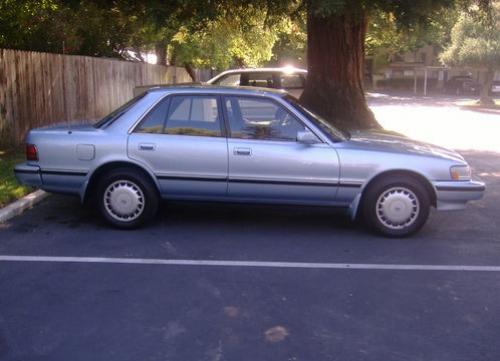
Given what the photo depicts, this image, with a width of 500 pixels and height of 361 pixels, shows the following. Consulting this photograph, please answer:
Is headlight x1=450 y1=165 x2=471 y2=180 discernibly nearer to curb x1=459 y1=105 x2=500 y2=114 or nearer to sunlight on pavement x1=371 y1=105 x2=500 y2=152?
sunlight on pavement x1=371 y1=105 x2=500 y2=152

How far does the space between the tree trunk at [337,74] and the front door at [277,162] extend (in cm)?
618

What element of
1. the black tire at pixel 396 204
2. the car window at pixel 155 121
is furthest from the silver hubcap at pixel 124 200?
the black tire at pixel 396 204

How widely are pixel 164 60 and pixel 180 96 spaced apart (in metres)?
21.3

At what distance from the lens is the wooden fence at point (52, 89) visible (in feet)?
37.9

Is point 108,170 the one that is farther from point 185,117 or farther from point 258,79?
point 258,79

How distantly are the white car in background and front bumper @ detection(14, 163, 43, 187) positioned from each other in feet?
31.2

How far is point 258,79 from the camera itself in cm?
1631

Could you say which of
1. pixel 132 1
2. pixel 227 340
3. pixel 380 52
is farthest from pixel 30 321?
pixel 380 52

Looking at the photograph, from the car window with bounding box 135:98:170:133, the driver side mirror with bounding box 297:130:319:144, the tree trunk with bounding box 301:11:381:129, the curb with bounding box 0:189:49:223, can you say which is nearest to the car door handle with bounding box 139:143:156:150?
the car window with bounding box 135:98:170:133

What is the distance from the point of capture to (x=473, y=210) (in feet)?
26.7

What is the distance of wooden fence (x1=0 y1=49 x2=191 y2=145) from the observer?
1155 centimetres

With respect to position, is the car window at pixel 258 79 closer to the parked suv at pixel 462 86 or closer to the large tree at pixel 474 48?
the large tree at pixel 474 48

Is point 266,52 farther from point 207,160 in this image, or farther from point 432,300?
point 432,300

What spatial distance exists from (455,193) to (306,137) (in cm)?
170
